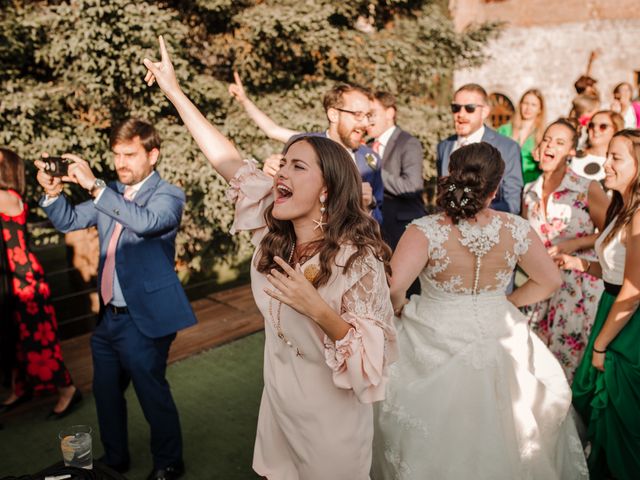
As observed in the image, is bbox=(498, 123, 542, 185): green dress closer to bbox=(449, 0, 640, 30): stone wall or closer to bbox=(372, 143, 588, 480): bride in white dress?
bbox=(372, 143, 588, 480): bride in white dress

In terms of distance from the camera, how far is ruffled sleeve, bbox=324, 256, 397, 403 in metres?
1.71

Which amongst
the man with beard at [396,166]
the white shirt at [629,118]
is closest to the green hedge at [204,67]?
the man with beard at [396,166]

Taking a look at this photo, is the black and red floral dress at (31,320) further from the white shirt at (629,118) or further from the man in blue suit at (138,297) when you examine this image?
the white shirt at (629,118)

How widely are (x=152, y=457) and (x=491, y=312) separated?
209cm

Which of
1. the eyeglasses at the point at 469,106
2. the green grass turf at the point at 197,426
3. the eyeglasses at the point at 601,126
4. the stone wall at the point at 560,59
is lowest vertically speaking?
the green grass turf at the point at 197,426

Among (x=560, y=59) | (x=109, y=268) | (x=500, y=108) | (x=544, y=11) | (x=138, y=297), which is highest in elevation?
(x=544, y=11)

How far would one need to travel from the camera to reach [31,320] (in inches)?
145

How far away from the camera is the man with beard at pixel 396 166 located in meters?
4.29

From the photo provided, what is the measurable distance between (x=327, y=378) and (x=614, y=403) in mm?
1868

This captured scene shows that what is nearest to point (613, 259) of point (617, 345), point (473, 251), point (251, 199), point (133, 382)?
point (617, 345)

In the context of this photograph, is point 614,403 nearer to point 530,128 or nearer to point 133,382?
point 133,382

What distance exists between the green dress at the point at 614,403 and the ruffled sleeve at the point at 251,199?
1.99m

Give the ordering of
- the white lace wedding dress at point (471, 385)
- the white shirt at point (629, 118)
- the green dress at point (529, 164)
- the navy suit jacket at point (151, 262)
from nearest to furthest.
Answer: the white lace wedding dress at point (471, 385) → the navy suit jacket at point (151, 262) → the green dress at point (529, 164) → the white shirt at point (629, 118)

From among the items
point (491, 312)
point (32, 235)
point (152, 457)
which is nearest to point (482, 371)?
point (491, 312)
